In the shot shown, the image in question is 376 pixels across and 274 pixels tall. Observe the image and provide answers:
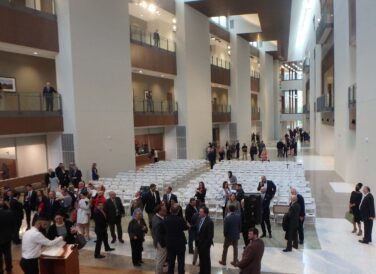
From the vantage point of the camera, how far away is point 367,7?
12945mm

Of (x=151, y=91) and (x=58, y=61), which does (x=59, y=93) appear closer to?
(x=58, y=61)

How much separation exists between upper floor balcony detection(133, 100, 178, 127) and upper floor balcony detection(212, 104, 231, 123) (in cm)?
742

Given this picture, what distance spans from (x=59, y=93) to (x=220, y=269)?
40.7 feet

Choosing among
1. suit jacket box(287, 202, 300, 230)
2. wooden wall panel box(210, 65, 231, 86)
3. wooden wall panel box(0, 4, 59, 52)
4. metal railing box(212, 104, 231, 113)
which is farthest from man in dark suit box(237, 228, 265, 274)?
wooden wall panel box(210, 65, 231, 86)

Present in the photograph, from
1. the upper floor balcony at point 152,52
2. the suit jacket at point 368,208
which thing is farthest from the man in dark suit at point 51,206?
the upper floor balcony at point 152,52

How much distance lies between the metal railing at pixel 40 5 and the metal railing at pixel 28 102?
3746 millimetres

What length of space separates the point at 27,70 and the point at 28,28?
3311mm

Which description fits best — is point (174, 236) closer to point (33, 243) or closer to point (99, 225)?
point (99, 225)

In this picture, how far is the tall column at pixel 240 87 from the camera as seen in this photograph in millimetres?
36406

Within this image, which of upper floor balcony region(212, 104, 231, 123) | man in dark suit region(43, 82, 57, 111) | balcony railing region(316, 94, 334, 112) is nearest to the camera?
man in dark suit region(43, 82, 57, 111)

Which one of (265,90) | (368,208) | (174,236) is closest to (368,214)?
(368,208)

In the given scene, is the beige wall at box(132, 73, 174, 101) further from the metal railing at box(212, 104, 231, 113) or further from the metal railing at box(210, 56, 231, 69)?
the metal railing at box(210, 56, 231, 69)

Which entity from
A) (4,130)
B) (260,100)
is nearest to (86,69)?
(4,130)

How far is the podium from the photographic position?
5.98 metres
